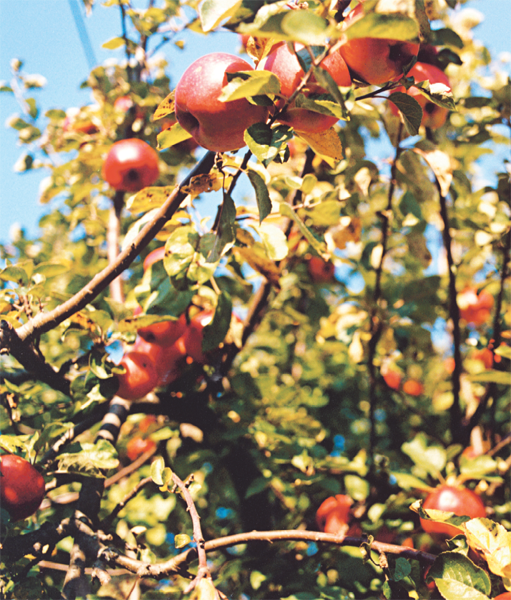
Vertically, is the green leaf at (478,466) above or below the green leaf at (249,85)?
below

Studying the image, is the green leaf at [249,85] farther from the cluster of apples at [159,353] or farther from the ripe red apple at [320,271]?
the ripe red apple at [320,271]

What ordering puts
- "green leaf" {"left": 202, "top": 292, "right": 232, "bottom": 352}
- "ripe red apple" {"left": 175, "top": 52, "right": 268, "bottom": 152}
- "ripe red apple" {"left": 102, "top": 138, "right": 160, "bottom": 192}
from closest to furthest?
"ripe red apple" {"left": 175, "top": 52, "right": 268, "bottom": 152} → "green leaf" {"left": 202, "top": 292, "right": 232, "bottom": 352} → "ripe red apple" {"left": 102, "top": 138, "right": 160, "bottom": 192}

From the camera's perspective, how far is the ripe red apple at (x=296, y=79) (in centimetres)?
66

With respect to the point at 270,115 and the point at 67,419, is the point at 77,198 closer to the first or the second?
the point at 67,419

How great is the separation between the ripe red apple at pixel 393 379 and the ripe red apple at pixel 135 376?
42.7 inches

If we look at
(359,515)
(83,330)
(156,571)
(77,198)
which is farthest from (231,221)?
(77,198)

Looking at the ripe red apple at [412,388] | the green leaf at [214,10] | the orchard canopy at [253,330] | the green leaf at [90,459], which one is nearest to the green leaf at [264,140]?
the orchard canopy at [253,330]

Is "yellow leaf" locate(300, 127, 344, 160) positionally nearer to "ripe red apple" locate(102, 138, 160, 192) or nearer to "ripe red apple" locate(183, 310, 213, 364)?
"ripe red apple" locate(183, 310, 213, 364)

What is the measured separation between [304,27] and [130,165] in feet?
4.13

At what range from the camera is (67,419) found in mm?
1169

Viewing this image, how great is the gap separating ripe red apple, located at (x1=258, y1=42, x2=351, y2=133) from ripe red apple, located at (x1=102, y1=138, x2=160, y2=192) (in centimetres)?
102

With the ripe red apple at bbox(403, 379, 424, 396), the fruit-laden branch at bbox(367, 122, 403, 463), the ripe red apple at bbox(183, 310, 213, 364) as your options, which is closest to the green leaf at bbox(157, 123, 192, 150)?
the ripe red apple at bbox(183, 310, 213, 364)

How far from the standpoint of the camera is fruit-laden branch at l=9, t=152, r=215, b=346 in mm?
782

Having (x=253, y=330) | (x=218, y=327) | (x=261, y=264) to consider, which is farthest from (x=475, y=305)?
(x=218, y=327)
